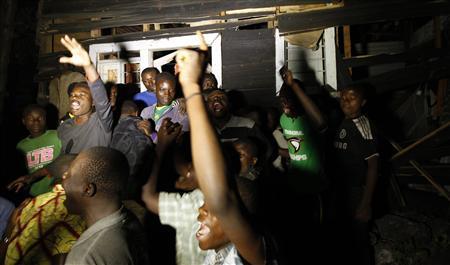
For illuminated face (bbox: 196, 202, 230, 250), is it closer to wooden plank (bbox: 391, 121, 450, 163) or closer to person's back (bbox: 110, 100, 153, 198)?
person's back (bbox: 110, 100, 153, 198)

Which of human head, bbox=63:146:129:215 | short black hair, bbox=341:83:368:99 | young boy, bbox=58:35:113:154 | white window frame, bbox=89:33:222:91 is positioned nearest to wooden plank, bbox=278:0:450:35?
white window frame, bbox=89:33:222:91

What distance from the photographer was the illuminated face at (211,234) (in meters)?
1.79

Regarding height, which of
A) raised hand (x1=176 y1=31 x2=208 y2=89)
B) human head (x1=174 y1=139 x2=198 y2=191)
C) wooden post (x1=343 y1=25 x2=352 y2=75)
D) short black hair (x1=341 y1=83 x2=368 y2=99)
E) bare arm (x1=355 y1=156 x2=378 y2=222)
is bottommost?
bare arm (x1=355 y1=156 x2=378 y2=222)

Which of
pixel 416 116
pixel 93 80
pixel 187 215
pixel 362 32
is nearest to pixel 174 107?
pixel 93 80

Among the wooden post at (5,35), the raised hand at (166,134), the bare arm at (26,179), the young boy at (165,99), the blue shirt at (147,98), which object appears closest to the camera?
the raised hand at (166,134)

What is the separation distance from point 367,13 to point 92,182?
6600 mm

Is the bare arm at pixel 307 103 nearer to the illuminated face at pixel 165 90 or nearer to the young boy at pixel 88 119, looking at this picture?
the illuminated face at pixel 165 90

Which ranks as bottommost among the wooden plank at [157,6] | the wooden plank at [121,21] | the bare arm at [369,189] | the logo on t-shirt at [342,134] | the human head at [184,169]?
the bare arm at [369,189]

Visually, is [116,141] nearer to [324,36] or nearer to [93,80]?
[93,80]

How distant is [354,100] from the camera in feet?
13.7

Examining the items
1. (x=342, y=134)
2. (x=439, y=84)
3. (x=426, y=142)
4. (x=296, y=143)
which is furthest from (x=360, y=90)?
(x=439, y=84)

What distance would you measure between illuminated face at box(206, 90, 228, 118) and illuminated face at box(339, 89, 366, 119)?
1647mm

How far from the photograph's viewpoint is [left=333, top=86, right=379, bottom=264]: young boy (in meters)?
4.01

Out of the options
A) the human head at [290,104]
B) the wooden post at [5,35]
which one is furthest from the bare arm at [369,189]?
the wooden post at [5,35]
